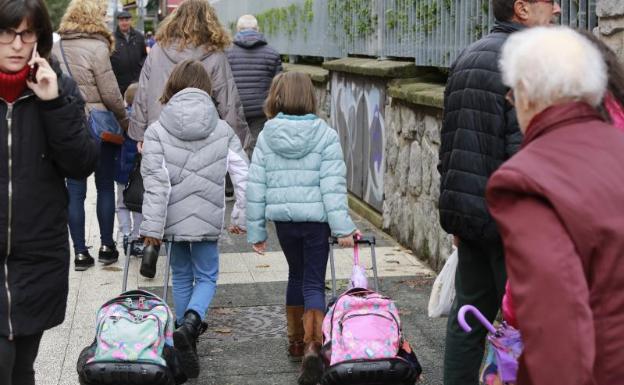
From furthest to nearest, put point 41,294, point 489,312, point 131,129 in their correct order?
point 131,129 < point 489,312 < point 41,294

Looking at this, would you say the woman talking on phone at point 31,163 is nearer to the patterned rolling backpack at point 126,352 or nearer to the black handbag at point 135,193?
the patterned rolling backpack at point 126,352

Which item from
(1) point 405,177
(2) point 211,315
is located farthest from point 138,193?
(1) point 405,177

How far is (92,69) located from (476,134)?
441 cm

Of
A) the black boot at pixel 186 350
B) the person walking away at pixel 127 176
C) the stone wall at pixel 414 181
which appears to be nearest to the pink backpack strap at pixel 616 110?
the black boot at pixel 186 350

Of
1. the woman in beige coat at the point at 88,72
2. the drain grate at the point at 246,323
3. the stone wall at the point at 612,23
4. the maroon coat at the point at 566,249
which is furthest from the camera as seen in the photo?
the woman in beige coat at the point at 88,72

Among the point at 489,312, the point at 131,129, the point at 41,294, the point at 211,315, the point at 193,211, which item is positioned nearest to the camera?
the point at 41,294

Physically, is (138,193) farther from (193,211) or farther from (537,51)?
(537,51)

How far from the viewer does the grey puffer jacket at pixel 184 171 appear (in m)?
6.07

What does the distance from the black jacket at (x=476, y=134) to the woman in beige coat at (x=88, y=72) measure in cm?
419

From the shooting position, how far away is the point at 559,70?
2641mm

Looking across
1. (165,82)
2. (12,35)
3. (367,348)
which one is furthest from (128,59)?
(12,35)

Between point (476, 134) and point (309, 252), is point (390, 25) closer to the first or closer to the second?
point (309, 252)

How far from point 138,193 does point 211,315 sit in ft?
3.41

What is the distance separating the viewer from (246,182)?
6250 millimetres
